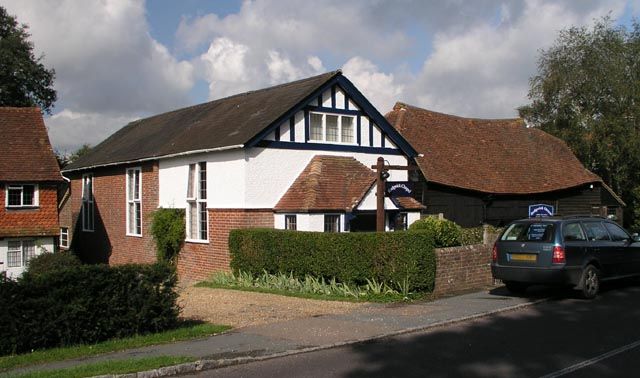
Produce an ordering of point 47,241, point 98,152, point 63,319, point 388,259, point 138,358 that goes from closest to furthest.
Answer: point 138,358 → point 63,319 → point 388,259 → point 47,241 → point 98,152

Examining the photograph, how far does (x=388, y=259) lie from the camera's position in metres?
14.3

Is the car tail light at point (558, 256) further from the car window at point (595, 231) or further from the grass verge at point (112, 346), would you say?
the grass verge at point (112, 346)

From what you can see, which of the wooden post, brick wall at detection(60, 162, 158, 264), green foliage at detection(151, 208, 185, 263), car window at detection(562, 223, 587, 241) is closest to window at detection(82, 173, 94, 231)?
brick wall at detection(60, 162, 158, 264)

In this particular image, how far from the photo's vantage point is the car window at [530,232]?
43.6 ft

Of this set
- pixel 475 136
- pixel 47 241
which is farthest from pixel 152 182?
pixel 475 136

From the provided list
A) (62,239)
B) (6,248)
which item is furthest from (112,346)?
(62,239)

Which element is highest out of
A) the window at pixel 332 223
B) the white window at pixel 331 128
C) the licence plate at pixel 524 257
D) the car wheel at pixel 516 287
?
the white window at pixel 331 128

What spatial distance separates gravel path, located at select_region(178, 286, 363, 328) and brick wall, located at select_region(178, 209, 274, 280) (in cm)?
344

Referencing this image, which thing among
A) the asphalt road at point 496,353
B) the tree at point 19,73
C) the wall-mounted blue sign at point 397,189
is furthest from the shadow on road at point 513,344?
the tree at point 19,73

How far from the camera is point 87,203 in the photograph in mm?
29391

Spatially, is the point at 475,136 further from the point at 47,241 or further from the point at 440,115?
the point at 47,241

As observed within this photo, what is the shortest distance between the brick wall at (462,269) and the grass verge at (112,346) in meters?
5.69

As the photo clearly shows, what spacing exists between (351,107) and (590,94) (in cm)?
2246

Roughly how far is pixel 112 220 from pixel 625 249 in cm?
1981
